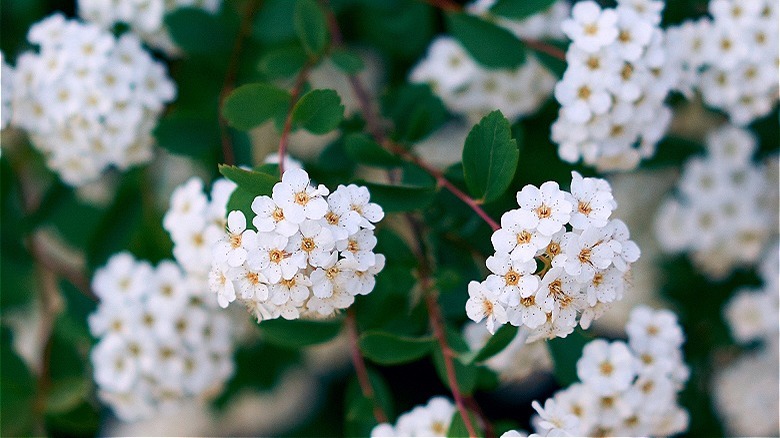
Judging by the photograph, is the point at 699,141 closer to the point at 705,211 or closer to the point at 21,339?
the point at 705,211

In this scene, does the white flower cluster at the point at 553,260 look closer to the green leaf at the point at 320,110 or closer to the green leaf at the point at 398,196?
the green leaf at the point at 398,196

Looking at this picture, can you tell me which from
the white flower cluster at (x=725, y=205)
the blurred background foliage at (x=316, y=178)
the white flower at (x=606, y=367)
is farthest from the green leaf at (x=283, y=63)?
the white flower cluster at (x=725, y=205)

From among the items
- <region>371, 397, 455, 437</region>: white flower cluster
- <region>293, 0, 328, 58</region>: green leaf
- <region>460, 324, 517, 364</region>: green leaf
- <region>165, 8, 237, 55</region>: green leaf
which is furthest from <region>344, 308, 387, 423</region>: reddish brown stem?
<region>165, 8, 237, 55</region>: green leaf

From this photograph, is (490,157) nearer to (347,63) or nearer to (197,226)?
(347,63)

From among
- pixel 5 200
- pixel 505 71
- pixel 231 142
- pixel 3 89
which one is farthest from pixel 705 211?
pixel 5 200

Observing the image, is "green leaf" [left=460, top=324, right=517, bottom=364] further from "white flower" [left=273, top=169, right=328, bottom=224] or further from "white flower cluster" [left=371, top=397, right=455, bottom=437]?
"white flower" [left=273, top=169, right=328, bottom=224]

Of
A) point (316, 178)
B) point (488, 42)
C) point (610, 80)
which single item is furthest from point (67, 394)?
Result: point (610, 80)
